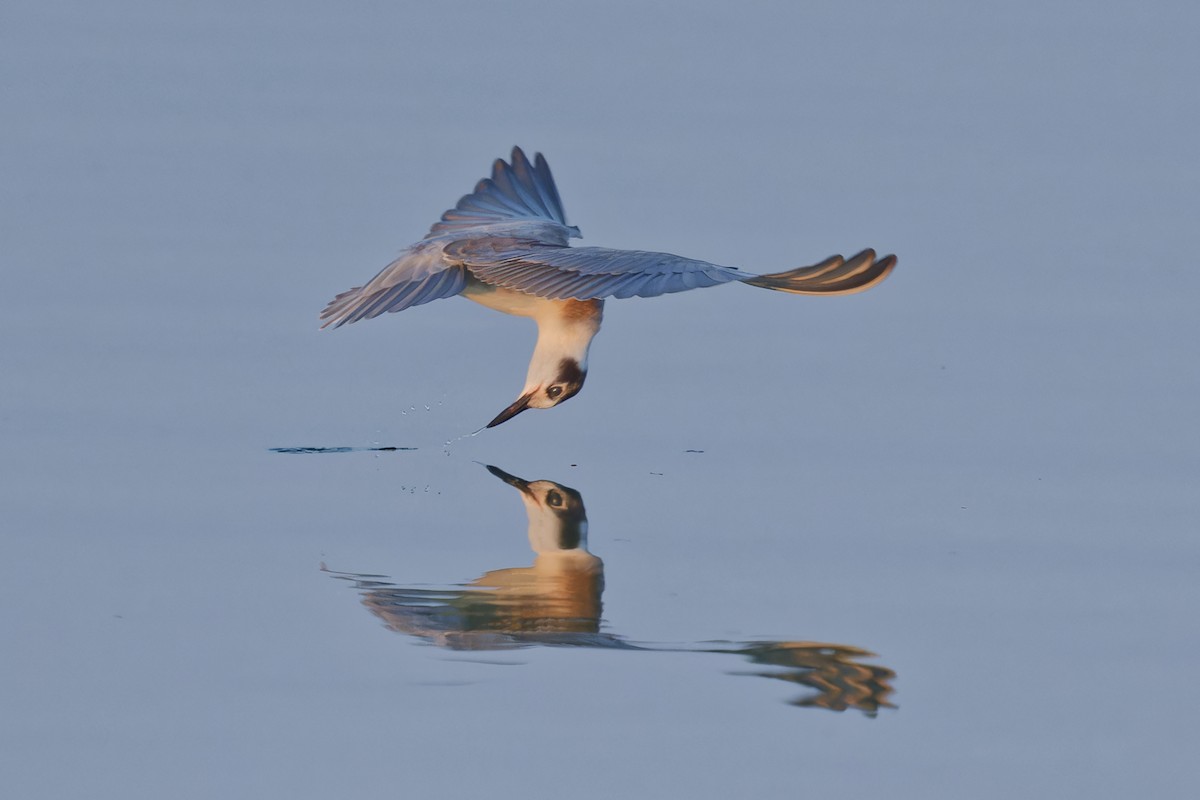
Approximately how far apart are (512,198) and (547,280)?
242 centimetres

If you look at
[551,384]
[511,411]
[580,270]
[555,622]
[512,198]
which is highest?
[512,198]

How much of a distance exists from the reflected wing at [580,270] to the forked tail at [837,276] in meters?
0.24

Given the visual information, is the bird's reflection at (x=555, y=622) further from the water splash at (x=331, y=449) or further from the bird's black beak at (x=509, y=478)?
the water splash at (x=331, y=449)

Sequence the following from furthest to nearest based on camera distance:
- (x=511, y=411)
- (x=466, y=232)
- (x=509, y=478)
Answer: (x=466, y=232), (x=511, y=411), (x=509, y=478)

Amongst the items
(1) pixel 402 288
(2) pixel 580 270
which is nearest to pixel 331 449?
(1) pixel 402 288

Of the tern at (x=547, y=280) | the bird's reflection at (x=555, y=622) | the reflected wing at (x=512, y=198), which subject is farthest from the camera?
the reflected wing at (x=512, y=198)

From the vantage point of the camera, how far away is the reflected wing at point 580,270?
7.36m

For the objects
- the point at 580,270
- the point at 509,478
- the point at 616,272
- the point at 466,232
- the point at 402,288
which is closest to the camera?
the point at 616,272

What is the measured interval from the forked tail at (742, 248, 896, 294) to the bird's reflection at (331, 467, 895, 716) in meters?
1.30

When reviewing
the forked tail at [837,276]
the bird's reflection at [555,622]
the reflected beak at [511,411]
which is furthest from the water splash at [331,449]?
the forked tail at [837,276]

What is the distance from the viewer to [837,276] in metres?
6.88

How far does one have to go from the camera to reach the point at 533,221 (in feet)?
31.5

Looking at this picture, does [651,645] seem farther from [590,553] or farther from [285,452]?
[285,452]

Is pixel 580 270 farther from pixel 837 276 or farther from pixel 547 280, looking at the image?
pixel 837 276
